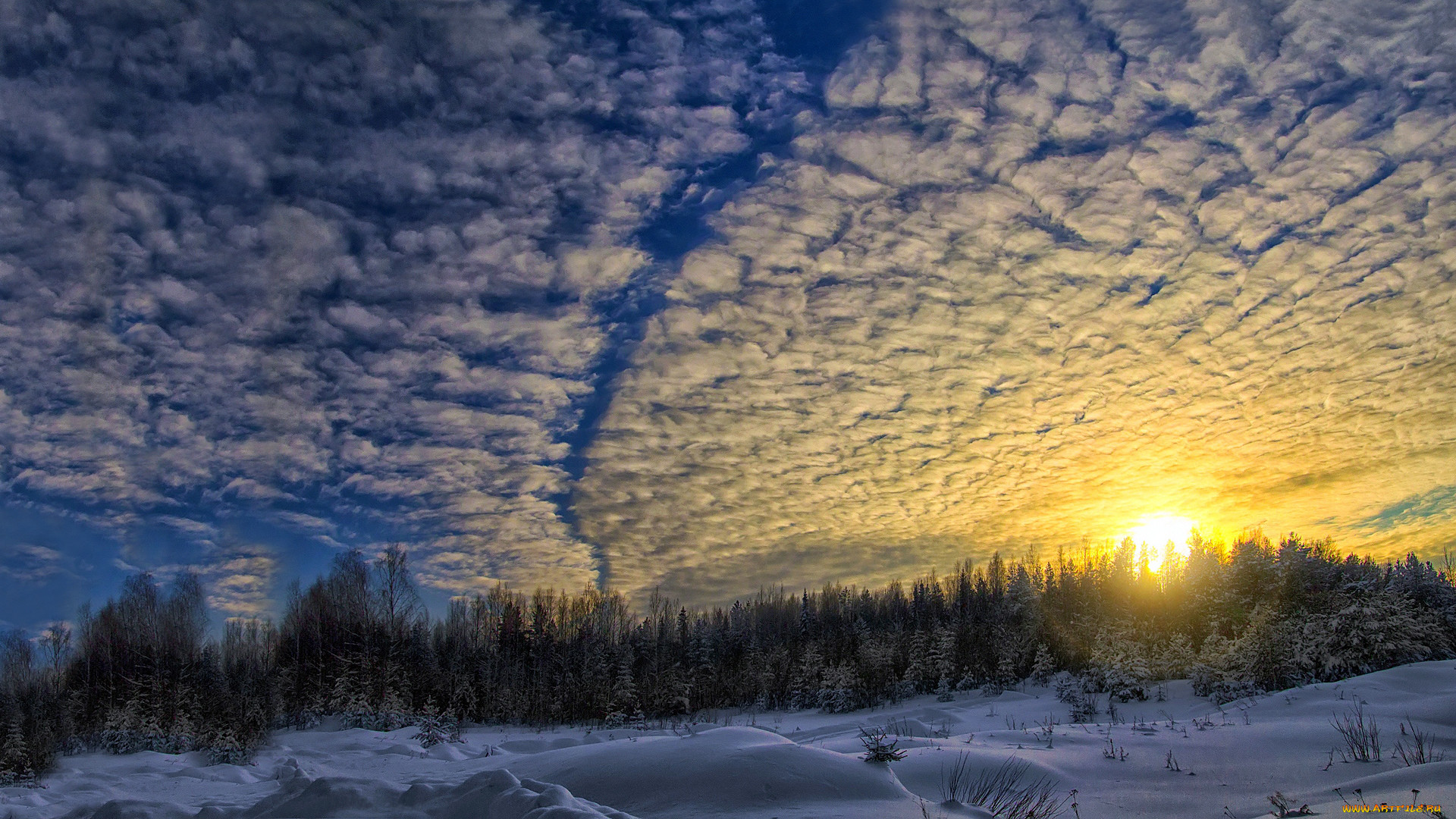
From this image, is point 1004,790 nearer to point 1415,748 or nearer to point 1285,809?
point 1285,809

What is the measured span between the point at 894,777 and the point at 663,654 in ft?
195

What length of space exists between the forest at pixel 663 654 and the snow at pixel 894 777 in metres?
9.66

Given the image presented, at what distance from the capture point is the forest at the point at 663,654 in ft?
78.6

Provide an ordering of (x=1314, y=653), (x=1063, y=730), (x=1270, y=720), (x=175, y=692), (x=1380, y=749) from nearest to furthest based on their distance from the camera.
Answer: (x=1380, y=749), (x=1270, y=720), (x=1063, y=730), (x=1314, y=653), (x=175, y=692)

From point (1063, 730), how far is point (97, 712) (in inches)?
1914

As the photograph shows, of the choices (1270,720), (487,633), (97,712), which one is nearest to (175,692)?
(97,712)

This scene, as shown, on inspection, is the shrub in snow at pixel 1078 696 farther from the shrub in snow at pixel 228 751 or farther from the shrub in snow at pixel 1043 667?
the shrub in snow at pixel 228 751

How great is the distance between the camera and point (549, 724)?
46781 millimetres

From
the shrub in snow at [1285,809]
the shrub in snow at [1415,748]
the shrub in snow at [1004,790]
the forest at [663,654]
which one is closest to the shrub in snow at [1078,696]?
the forest at [663,654]

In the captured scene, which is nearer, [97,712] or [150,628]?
[97,712]

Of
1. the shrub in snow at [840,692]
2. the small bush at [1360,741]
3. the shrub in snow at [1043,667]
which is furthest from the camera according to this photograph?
the shrub in snow at [840,692]

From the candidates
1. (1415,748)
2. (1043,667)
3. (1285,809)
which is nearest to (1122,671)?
(1043,667)

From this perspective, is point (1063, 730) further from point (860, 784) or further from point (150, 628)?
point (150, 628)

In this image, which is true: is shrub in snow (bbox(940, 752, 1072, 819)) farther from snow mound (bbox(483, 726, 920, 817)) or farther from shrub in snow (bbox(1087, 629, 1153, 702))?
shrub in snow (bbox(1087, 629, 1153, 702))
